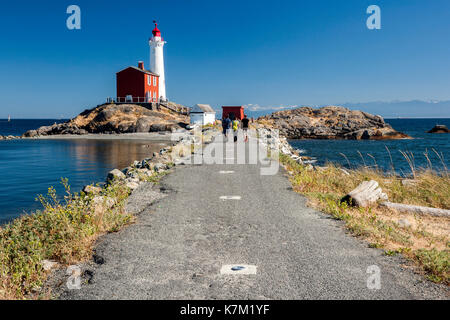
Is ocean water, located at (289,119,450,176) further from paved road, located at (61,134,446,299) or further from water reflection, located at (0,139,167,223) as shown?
water reflection, located at (0,139,167,223)

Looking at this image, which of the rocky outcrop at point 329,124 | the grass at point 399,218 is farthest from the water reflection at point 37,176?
the rocky outcrop at point 329,124

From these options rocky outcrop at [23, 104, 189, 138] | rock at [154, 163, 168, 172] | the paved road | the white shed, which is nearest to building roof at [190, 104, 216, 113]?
the white shed

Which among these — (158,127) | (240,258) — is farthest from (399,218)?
(158,127)

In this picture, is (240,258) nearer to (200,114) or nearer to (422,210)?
(422,210)

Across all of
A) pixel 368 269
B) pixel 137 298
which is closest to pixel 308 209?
pixel 368 269

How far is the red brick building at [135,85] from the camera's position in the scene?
203ft

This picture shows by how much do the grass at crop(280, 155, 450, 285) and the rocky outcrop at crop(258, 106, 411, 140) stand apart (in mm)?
55065

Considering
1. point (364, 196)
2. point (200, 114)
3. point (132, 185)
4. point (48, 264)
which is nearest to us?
point (48, 264)

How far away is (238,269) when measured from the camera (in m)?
5.00

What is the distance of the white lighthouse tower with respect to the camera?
66.1 metres

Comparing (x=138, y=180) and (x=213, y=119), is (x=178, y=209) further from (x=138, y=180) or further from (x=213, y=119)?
(x=213, y=119)

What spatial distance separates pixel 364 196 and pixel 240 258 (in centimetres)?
453

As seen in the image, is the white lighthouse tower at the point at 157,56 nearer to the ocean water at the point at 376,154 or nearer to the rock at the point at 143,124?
the rock at the point at 143,124
